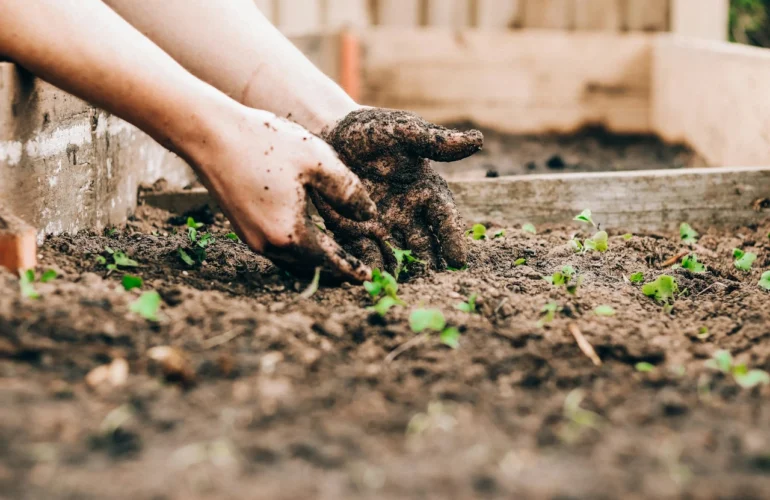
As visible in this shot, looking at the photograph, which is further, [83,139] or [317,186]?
[83,139]

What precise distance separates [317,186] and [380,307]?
12.7 inches

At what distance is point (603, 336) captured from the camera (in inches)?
52.2

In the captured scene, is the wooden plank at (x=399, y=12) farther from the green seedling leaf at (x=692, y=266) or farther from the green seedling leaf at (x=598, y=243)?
the green seedling leaf at (x=692, y=266)

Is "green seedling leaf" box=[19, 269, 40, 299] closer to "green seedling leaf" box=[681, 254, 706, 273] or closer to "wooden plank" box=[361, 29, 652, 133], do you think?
"green seedling leaf" box=[681, 254, 706, 273]

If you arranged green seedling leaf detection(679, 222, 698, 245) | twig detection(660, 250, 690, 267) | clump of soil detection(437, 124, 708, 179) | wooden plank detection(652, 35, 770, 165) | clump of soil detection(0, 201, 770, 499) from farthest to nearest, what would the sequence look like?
clump of soil detection(437, 124, 708, 179)
wooden plank detection(652, 35, 770, 165)
green seedling leaf detection(679, 222, 698, 245)
twig detection(660, 250, 690, 267)
clump of soil detection(0, 201, 770, 499)

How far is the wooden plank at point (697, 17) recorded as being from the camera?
4312 millimetres

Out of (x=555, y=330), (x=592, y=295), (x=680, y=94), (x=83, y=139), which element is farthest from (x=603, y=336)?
(x=680, y=94)

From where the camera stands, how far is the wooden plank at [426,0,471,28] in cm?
446

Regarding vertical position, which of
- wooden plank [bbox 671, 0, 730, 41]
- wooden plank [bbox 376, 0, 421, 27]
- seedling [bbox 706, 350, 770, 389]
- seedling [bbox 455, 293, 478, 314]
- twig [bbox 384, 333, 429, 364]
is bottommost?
seedling [bbox 706, 350, 770, 389]

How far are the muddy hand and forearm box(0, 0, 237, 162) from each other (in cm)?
32

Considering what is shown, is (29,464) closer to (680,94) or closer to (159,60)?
(159,60)

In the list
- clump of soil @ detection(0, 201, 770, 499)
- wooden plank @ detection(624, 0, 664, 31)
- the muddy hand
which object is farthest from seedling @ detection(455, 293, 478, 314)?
wooden plank @ detection(624, 0, 664, 31)

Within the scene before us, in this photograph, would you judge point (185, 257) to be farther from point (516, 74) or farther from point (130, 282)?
point (516, 74)

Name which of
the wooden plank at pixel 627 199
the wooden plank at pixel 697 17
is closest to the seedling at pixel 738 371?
the wooden plank at pixel 627 199
